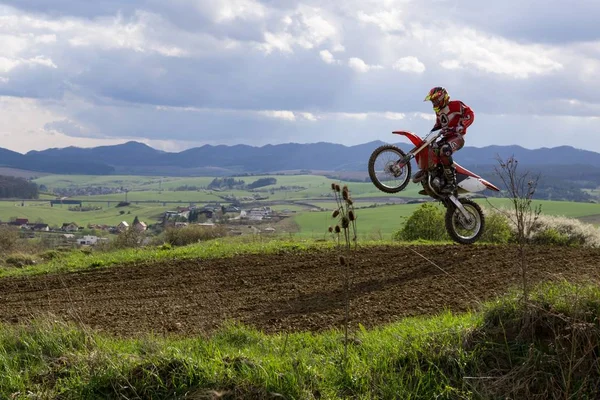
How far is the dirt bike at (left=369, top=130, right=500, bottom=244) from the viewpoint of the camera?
37.6 ft

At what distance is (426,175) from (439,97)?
1.48 meters

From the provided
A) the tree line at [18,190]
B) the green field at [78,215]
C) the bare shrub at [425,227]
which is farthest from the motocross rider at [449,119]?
the tree line at [18,190]

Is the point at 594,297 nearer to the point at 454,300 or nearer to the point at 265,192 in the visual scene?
the point at 454,300

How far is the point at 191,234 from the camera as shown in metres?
23.0

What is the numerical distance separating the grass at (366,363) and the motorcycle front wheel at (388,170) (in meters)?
5.05

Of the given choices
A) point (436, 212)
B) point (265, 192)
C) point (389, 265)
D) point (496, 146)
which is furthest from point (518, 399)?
point (496, 146)

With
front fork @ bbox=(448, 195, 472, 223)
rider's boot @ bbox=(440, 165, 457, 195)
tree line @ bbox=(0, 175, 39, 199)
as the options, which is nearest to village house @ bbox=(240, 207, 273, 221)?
front fork @ bbox=(448, 195, 472, 223)

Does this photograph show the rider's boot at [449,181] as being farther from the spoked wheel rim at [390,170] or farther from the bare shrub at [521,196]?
the bare shrub at [521,196]

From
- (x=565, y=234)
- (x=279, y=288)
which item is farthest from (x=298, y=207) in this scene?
(x=279, y=288)

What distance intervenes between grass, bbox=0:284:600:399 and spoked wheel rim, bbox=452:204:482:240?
18.4ft

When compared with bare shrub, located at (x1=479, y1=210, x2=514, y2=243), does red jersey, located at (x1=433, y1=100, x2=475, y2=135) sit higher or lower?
higher

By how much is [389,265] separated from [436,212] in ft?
23.0

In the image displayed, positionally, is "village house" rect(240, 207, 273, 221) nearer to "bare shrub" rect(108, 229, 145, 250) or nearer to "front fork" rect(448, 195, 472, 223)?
"bare shrub" rect(108, 229, 145, 250)

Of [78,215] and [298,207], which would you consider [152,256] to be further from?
[78,215]
